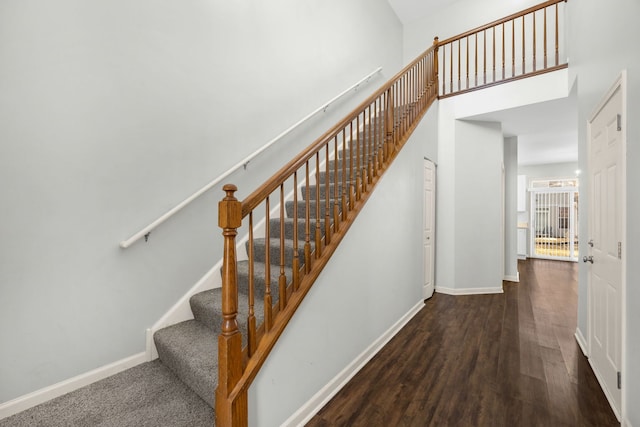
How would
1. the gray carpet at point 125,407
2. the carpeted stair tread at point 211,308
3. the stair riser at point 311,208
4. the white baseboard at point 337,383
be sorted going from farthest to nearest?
the stair riser at point 311,208
the carpeted stair tread at point 211,308
the white baseboard at point 337,383
the gray carpet at point 125,407

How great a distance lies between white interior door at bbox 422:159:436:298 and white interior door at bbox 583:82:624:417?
196 cm

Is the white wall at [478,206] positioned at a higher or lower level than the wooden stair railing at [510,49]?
lower

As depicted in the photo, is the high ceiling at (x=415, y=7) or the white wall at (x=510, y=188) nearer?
the high ceiling at (x=415, y=7)

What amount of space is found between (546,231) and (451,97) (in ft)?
21.2

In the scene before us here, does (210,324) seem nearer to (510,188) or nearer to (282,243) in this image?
(282,243)

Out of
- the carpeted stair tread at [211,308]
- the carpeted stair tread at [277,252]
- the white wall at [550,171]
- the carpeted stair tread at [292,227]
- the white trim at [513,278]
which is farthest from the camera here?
the white wall at [550,171]

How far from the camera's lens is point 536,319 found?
3557 mm

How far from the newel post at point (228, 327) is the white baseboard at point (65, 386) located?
100cm

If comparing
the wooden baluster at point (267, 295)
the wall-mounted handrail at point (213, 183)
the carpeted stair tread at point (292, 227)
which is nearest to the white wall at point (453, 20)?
the wall-mounted handrail at point (213, 183)

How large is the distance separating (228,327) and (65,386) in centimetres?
A: 124

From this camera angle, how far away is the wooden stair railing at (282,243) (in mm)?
1370

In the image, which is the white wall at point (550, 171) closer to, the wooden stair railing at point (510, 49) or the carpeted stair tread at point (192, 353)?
the wooden stair railing at point (510, 49)

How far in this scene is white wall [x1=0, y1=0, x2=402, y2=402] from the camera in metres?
1.60

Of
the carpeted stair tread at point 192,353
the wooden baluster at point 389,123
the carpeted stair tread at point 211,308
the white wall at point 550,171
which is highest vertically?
the white wall at point 550,171
